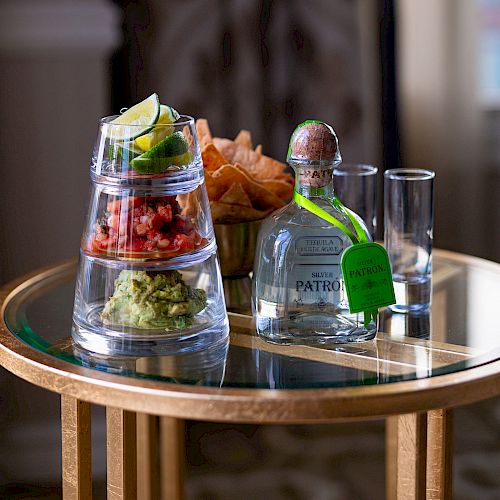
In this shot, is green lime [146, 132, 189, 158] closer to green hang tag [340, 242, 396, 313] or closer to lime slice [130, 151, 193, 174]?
lime slice [130, 151, 193, 174]

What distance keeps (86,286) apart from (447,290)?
0.47m

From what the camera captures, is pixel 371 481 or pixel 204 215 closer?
pixel 204 215

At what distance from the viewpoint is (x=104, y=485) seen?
197 centimetres

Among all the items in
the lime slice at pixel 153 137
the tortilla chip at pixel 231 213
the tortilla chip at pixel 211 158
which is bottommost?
the tortilla chip at pixel 231 213

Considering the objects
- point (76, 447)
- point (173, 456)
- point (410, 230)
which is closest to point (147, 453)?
point (173, 456)

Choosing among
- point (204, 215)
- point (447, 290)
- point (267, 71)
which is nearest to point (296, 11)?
point (267, 71)

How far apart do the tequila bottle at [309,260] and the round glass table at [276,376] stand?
0.02m

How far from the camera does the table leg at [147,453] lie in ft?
4.86

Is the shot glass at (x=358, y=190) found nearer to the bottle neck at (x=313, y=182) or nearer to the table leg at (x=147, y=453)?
the bottle neck at (x=313, y=182)

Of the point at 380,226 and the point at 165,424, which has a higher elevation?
the point at 380,226

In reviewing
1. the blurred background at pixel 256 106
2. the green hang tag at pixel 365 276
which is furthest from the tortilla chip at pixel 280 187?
the blurred background at pixel 256 106

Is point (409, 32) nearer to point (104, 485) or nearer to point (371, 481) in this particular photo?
point (371, 481)

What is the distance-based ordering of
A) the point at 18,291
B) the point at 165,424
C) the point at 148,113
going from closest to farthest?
the point at 148,113
the point at 18,291
the point at 165,424

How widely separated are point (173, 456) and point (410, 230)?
637mm
